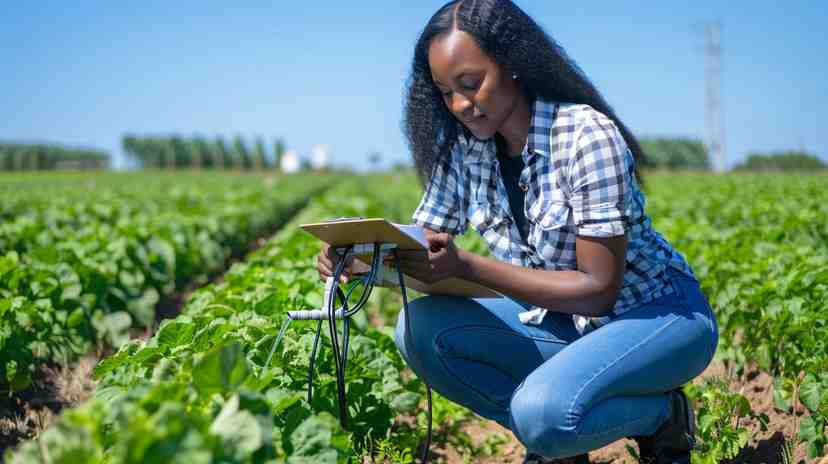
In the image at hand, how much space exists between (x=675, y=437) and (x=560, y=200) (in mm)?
864

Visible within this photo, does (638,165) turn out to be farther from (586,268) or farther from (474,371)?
(474,371)

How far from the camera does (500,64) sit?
7.95ft

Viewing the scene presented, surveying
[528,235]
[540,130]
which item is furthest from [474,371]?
[540,130]

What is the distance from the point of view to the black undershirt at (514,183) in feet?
8.82

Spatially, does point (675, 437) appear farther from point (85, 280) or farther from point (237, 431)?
point (85, 280)

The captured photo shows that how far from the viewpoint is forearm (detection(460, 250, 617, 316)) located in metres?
2.30

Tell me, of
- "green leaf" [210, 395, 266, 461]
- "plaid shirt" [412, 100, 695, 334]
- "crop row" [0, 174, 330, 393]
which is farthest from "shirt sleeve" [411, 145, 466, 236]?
"crop row" [0, 174, 330, 393]

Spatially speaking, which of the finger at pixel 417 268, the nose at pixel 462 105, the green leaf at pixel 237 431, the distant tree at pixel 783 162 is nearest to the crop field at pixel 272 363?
the green leaf at pixel 237 431

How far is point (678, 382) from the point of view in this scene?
2.52m

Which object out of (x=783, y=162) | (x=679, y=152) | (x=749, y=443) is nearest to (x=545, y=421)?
(x=749, y=443)

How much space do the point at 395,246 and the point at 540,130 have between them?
1.98ft

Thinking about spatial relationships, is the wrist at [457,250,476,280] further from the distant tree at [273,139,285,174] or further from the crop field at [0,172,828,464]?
the distant tree at [273,139,285,174]

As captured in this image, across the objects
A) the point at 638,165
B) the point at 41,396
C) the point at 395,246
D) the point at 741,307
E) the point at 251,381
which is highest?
the point at 638,165

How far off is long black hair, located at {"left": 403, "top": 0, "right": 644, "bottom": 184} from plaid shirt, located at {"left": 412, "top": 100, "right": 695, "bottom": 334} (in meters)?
0.06
